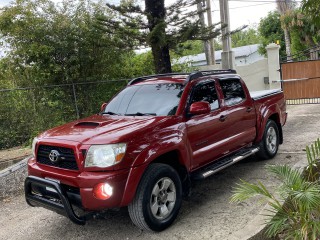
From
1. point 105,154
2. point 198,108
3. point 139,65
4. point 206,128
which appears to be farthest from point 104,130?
point 139,65

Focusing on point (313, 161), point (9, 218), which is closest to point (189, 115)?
point (313, 161)

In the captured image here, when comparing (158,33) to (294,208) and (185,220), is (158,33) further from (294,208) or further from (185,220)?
(294,208)

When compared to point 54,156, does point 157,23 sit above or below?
above

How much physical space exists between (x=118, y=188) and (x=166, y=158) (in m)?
0.92

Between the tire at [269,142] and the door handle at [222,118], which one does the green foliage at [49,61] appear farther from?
the door handle at [222,118]

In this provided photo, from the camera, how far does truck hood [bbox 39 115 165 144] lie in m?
3.92

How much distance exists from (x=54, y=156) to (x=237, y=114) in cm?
296

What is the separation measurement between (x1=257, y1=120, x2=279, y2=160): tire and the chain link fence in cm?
480

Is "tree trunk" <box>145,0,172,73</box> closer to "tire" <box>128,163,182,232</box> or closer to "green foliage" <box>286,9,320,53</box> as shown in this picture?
"tire" <box>128,163,182,232</box>

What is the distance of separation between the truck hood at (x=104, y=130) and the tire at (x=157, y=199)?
1.62ft

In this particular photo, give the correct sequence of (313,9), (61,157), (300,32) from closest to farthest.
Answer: (313,9) < (61,157) < (300,32)

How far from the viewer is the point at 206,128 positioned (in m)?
4.98

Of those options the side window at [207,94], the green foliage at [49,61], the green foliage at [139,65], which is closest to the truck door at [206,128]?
the side window at [207,94]

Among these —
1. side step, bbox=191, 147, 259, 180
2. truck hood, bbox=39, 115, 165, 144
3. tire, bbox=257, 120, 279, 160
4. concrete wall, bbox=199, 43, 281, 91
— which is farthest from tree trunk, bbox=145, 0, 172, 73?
concrete wall, bbox=199, 43, 281, 91
